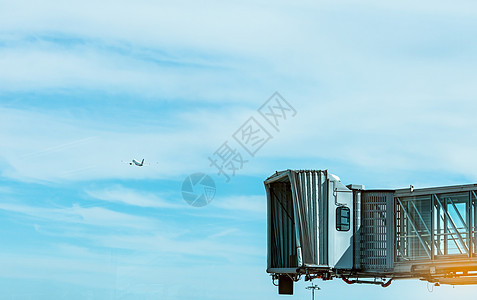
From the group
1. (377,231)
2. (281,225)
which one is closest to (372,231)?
(377,231)

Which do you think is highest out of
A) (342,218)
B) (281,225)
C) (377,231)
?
(342,218)

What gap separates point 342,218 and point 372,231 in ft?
6.80

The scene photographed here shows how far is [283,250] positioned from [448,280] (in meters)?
10.6

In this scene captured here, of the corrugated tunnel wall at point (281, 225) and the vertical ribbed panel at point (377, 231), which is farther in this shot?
the corrugated tunnel wall at point (281, 225)

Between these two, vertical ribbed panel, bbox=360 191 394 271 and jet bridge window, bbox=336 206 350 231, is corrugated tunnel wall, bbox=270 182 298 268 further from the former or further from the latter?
vertical ribbed panel, bbox=360 191 394 271

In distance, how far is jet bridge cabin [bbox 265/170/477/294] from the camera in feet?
160

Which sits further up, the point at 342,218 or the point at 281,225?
the point at 342,218

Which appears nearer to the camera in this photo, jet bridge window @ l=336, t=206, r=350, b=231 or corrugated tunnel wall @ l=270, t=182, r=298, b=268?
jet bridge window @ l=336, t=206, r=350, b=231

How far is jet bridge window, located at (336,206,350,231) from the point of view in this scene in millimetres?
50156

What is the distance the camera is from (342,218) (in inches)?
1981

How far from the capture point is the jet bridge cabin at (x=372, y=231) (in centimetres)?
4888

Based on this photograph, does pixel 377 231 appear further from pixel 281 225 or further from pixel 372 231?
pixel 281 225

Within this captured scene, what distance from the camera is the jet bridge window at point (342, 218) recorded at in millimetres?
50156

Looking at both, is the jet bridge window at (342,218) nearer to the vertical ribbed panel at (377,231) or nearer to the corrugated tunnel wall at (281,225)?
the vertical ribbed panel at (377,231)
